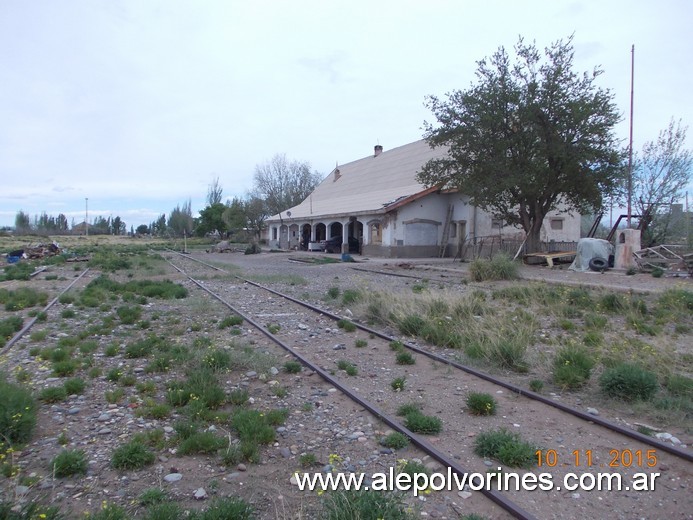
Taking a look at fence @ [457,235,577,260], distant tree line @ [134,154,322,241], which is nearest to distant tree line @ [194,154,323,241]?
distant tree line @ [134,154,322,241]

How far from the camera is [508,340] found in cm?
770

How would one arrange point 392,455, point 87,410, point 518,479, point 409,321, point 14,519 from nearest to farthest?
point 14,519 → point 518,479 → point 392,455 → point 87,410 → point 409,321

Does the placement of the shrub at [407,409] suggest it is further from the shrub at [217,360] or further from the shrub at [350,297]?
the shrub at [350,297]

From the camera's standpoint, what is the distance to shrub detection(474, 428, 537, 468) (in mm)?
4199

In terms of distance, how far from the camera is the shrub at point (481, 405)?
5.37 meters

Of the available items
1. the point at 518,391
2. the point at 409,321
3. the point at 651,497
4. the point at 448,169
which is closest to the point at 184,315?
the point at 409,321

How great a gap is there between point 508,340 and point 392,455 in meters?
3.92

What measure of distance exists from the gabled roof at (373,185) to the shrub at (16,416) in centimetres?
2853

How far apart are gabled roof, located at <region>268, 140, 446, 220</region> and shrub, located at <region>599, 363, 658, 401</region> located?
87.1 ft

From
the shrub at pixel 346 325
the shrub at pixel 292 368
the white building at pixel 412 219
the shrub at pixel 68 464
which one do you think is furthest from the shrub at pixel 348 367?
the white building at pixel 412 219

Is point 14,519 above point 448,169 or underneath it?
underneath

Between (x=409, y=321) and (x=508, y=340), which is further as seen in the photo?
(x=409, y=321)

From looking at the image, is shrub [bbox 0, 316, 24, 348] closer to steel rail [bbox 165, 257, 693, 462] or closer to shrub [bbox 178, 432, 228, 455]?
shrub [bbox 178, 432, 228, 455]

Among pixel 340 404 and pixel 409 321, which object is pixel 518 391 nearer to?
pixel 340 404
